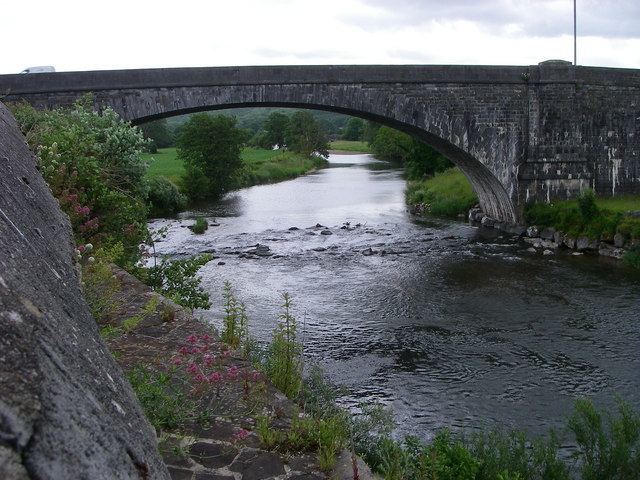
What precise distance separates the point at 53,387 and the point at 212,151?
37.0 meters

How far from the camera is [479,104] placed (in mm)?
20078

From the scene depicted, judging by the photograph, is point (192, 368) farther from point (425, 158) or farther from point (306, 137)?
point (306, 137)

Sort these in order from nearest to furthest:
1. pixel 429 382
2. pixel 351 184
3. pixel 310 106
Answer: pixel 429 382
pixel 310 106
pixel 351 184

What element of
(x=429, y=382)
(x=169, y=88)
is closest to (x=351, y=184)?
(x=169, y=88)

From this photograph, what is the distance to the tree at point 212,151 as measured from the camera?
35844mm

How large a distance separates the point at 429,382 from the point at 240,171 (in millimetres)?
32621

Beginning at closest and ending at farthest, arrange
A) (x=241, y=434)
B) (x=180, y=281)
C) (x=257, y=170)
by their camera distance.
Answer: (x=241, y=434) < (x=180, y=281) < (x=257, y=170)

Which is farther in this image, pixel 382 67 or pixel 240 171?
pixel 240 171

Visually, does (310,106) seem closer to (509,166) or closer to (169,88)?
(169,88)

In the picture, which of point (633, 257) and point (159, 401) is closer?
point (159, 401)

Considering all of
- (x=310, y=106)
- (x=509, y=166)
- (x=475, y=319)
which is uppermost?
(x=310, y=106)

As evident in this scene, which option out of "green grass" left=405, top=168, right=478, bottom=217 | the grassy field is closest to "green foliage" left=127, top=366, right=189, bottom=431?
"green grass" left=405, top=168, right=478, bottom=217

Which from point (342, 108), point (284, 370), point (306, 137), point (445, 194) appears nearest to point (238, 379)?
point (284, 370)

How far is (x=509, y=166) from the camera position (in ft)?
67.9
